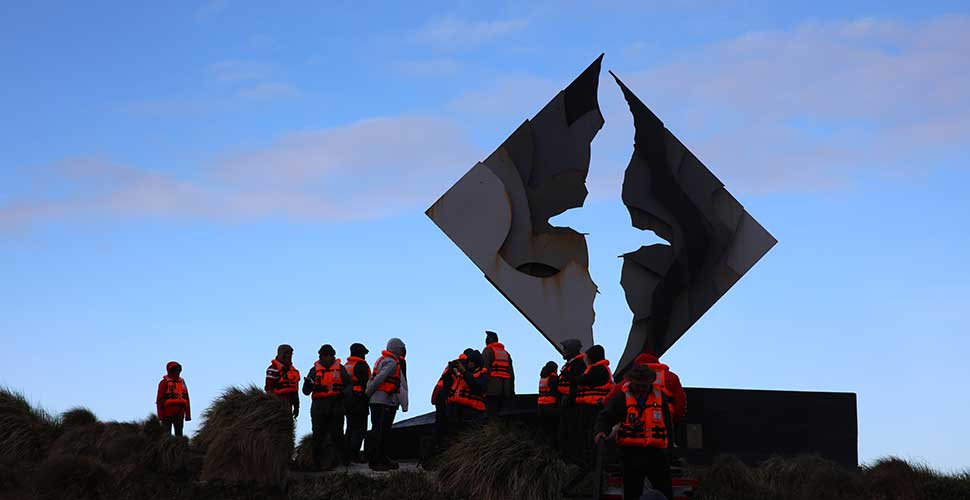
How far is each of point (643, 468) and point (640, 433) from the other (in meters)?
0.32

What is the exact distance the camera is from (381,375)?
16.3 meters

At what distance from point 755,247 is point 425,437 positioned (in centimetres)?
727

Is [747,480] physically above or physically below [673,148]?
below

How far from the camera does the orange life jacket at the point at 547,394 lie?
1595 centimetres

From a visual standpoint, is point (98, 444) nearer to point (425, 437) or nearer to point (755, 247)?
point (425, 437)

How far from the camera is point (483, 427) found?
15281 mm

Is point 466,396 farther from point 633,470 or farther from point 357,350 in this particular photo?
point 633,470

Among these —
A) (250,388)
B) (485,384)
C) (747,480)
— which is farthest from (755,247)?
(250,388)

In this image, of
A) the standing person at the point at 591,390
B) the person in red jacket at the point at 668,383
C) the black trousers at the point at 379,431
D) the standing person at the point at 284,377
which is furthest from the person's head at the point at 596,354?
the standing person at the point at 284,377

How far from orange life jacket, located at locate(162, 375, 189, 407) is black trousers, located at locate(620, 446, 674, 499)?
1002 cm

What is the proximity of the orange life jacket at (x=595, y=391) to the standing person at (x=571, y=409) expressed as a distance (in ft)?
0.32

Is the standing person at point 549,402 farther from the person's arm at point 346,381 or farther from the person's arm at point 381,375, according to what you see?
the person's arm at point 346,381

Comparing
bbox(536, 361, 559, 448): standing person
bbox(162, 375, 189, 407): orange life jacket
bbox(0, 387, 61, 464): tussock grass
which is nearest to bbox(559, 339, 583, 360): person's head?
bbox(536, 361, 559, 448): standing person

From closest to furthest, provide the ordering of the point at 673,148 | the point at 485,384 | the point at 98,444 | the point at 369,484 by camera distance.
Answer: the point at 369,484 < the point at 485,384 < the point at 98,444 < the point at 673,148
